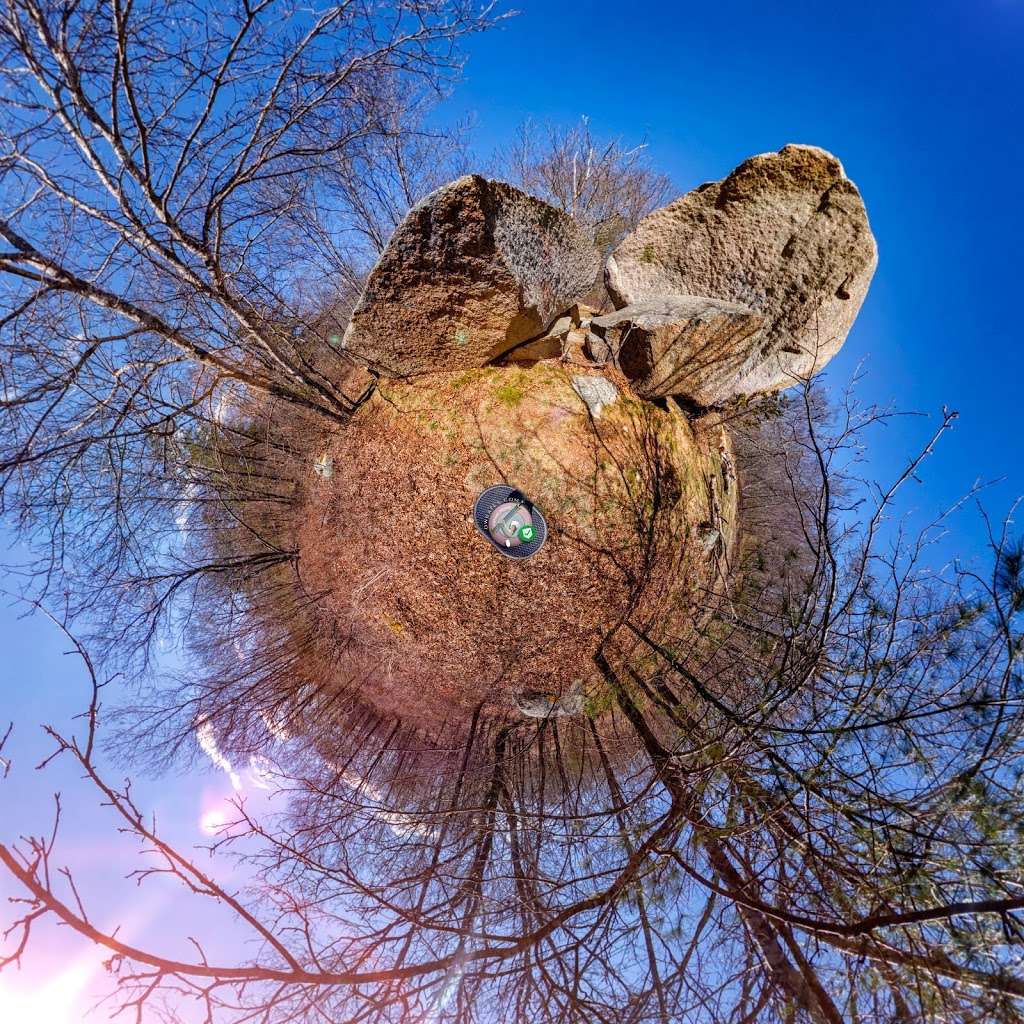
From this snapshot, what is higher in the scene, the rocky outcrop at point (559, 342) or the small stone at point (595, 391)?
the rocky outcrop at point (559, 342)

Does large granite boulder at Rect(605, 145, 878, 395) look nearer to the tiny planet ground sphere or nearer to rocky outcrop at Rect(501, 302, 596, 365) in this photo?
rocky outcrop at Rect(501, 302, 596, 365)

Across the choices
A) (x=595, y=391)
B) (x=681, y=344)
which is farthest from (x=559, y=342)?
(x=681, y=344)

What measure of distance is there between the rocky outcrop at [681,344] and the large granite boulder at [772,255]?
9cm

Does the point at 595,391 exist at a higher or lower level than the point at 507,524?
higher

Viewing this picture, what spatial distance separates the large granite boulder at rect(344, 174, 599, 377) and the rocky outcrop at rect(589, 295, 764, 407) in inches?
17.9

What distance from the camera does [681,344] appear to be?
388cm

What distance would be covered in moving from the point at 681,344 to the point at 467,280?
1.67 m

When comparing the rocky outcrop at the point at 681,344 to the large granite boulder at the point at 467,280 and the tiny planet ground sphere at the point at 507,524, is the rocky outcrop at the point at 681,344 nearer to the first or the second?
the tiny planet ground sphere at the point at 507,524

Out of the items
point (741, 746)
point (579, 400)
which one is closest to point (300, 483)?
point (579, 400)

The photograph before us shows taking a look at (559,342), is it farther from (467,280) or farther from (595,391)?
(467,280)

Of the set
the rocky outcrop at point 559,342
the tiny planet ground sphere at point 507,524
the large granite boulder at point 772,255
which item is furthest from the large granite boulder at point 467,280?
the large granite boulder at point 772,255

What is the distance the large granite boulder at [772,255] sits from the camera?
3.29 metres

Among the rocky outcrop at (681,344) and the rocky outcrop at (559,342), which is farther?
the rocky outcrop at (559,342)

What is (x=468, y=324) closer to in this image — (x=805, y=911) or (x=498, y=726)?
(x=498, y=726)
